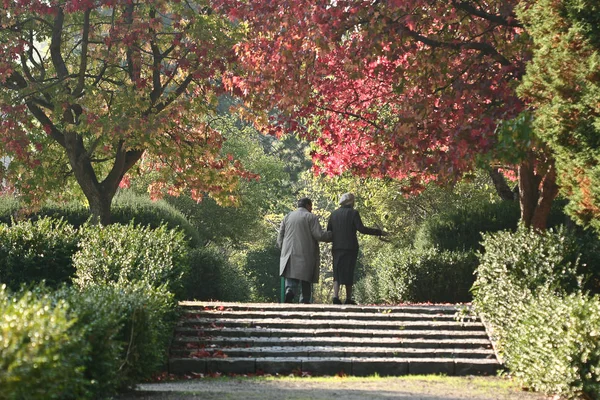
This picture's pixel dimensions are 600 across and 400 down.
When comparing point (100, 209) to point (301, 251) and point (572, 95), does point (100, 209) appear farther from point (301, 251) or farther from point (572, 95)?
point (572, 95)

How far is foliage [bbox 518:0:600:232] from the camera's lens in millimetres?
10758

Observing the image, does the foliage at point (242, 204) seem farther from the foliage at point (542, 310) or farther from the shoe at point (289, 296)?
the foliage at point (542, 310)

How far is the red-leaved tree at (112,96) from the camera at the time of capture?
752 inches

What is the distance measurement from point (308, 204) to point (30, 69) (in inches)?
378

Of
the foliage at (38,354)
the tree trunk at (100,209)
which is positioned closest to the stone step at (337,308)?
the tree trunk at (100,209)

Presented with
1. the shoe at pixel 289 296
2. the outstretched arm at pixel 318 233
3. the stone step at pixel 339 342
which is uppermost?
the outstretched arm at pixel 318 233

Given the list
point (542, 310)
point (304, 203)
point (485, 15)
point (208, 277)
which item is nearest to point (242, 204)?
point (208, 277)

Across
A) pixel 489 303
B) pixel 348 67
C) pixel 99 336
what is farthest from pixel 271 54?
pixel 99 336

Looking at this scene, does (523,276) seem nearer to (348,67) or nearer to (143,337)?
(348,67)

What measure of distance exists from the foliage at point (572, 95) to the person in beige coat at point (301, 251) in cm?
579

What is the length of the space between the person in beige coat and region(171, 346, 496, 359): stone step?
363cm

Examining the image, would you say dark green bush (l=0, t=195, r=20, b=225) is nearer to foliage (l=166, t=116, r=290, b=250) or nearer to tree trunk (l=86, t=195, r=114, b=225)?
tree trunk (l=86, t=195, r=114, b=225)

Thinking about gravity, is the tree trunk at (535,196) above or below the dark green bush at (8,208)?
below

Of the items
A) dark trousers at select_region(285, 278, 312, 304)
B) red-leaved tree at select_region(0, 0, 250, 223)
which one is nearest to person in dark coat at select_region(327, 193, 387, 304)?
dark trousers at select_region(285, 278, 312, 304)
